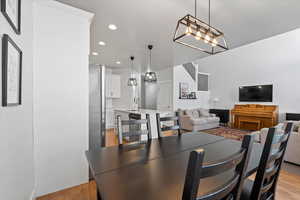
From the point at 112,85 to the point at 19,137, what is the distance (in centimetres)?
477

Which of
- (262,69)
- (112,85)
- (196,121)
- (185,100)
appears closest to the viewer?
(196,121)

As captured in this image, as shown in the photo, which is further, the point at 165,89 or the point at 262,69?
the point at 165,89

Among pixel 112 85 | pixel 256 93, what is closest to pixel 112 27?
pixel 112 85

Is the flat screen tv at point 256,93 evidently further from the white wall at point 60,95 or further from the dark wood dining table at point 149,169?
the white wall at point 60,95

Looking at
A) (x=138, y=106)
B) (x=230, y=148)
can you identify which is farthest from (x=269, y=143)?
(x=138, y=106)

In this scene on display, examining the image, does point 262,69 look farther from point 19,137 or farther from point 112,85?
point 19,137

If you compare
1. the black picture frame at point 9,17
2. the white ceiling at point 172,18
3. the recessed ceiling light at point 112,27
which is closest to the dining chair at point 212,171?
the black picture frame at point 9,17

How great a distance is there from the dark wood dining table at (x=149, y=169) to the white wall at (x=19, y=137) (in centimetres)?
55

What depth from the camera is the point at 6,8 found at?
978 millimetres

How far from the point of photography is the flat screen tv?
5738 millimetres

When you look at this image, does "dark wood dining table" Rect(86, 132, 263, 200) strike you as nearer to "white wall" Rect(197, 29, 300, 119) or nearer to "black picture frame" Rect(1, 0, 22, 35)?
"black picture frame" Rect(1, 0, 22, 35)

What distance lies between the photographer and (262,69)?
6031 mm

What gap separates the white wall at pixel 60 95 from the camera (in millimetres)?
1818

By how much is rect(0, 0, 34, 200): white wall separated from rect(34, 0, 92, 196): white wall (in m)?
0.15
